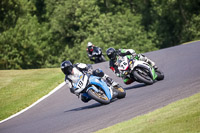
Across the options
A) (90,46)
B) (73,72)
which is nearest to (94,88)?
(73,72)

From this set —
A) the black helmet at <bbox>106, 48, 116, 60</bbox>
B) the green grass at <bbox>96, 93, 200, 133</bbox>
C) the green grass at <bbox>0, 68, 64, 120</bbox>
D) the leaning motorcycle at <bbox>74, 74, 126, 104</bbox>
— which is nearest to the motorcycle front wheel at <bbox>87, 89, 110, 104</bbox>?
the leaning motorcycle at <bbox>74, 74, 126, 104</bbox>

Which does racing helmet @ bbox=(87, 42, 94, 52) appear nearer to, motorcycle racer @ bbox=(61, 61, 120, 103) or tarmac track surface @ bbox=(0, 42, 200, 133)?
tarmac track surface @ bbox=(0, 42, 200, 133)

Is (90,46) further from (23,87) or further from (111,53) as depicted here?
(111,53)

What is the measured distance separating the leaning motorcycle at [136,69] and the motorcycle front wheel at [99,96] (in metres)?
1.80

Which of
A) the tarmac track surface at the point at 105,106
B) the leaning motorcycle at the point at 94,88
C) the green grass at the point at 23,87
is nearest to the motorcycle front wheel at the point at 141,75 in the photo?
the tarmac track surface at the point at 105,106

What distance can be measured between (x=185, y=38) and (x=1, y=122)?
133 ft

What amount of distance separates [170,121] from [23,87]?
548 inches

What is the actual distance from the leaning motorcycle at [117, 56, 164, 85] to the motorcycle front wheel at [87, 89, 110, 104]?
1.80 m

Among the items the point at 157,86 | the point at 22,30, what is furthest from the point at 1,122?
the point at 22,30

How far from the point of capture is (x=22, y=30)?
5531 cm

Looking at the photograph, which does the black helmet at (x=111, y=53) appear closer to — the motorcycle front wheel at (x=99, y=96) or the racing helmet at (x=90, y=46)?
the motorcycle front wheel at (x=99, y=96)

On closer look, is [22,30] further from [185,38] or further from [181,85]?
[181,85]

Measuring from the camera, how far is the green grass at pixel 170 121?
7938 mm

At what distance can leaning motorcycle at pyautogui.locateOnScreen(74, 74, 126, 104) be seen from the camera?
13156mm
